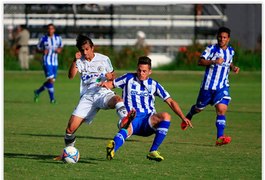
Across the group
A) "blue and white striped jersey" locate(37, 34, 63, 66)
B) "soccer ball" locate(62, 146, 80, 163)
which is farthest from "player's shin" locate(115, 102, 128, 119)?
"blue and white striped jersey" locate(37, 34, 63, 66)

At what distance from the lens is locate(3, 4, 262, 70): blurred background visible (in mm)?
42719

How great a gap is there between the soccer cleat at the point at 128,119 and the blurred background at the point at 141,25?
93.1 feet

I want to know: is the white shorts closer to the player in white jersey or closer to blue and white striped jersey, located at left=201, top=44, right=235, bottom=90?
the player in white jersey

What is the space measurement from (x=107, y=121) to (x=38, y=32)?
986 inches

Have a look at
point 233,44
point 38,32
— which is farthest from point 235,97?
point 38,32

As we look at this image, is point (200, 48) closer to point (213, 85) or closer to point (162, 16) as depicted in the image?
point (162, 16)

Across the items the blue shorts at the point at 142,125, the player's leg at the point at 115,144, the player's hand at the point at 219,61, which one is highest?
the player's hand at the point at 219,61

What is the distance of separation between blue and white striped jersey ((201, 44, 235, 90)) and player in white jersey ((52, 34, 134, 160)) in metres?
2.95

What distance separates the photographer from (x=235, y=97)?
27.7 metres

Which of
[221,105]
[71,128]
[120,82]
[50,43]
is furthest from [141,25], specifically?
[120,82]

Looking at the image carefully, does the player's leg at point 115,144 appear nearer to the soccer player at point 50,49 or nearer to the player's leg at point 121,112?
the player's leg at point 121,112

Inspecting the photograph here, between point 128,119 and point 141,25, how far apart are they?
34.0 metres

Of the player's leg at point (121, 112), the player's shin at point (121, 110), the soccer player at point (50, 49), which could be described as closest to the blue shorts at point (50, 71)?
the soccer player at point (50, 49)

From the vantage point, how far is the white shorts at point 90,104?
1248 centimetres
